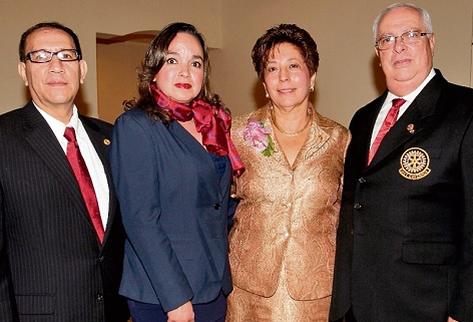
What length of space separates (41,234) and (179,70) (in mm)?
835

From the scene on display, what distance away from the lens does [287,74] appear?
2.37 m

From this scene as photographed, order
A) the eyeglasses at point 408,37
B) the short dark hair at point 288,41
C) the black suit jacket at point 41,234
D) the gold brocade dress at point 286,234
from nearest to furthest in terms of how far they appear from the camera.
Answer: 1. the black suit jacket at point 41,234
2. the eyeglasses at point 408,37
3. the gold brocade dress at point 286,234
4. the short dark hair at point 288,41

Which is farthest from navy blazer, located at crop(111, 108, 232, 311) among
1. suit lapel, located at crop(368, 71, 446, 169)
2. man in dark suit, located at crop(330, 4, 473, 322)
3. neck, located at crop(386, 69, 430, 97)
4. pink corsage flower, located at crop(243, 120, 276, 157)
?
neck, located at crop(386, 69, 430, 97)

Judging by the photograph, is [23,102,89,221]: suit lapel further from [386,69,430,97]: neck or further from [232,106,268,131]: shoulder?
[386,69,430,97]: neck

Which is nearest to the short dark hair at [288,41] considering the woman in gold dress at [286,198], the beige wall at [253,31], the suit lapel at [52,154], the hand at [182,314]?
the woman in gold dress at [286,198]

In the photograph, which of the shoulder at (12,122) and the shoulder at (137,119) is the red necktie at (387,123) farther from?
the shoulder at (12,122)

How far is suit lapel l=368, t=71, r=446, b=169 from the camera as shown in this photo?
1.96m

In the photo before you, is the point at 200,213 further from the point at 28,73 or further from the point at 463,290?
the point at 463,290

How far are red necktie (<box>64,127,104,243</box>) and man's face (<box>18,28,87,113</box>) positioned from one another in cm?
14

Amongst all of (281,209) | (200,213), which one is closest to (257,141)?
(281,209)

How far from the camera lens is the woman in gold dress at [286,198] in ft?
7.48

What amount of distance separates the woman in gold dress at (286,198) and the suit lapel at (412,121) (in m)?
0.38

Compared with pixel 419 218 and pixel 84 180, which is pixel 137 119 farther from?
pixel 419 218

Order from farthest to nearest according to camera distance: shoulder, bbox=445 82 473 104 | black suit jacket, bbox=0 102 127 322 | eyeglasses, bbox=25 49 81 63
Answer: eyeglasses, bbox=25 49 81 63
shoulder, bbox=445 82 473 104
black suit jacket, bbox=0 102 127 322
